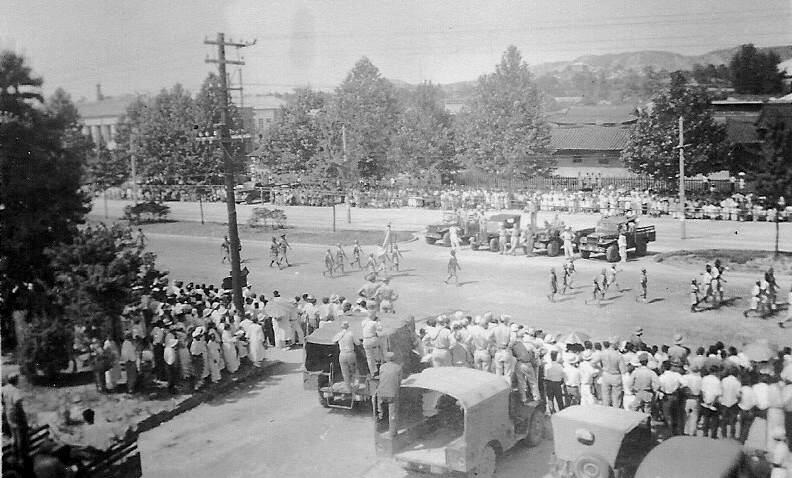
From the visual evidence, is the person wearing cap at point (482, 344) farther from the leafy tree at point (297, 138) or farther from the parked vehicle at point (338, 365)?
the leafy tree at point (297, 138)

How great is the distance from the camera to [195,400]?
12.3 metres

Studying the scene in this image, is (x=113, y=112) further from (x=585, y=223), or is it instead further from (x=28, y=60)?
(x=585, y=223)

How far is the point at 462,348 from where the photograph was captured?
11.7m

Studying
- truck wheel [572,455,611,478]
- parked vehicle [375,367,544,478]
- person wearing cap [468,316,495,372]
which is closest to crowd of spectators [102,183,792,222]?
person wearing cap [468,316,495,372]

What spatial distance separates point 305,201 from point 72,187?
7829 mm

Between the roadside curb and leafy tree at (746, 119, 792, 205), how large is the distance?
42.2ft

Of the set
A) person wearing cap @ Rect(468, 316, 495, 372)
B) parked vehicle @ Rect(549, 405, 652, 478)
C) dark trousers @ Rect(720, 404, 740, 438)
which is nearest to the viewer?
parked vehicle @ Rect(549, 405, 652, 478)

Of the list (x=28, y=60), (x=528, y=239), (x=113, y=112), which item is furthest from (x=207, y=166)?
(x=528, y=239)

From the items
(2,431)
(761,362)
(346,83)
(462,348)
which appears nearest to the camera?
(2,431)

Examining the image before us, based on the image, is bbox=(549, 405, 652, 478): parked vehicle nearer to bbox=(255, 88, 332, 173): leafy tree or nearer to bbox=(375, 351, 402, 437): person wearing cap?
bbox=(375, 351, 402, 437): person wearing cap

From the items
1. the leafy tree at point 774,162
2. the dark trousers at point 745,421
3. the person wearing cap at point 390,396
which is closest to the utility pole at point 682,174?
the leafy tree at point 774,162

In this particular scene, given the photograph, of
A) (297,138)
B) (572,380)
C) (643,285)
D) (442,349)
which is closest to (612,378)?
(572,380)

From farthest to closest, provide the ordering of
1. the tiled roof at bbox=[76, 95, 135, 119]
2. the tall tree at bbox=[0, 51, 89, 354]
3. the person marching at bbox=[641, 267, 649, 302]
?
the person marching at bbox=[641, 267, 649, 302] → the tiled roof at bbox=[76, 95, 135, 119] → the tall tree at bbox=[0, 51, 89, 354]

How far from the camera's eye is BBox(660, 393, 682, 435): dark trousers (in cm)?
979
